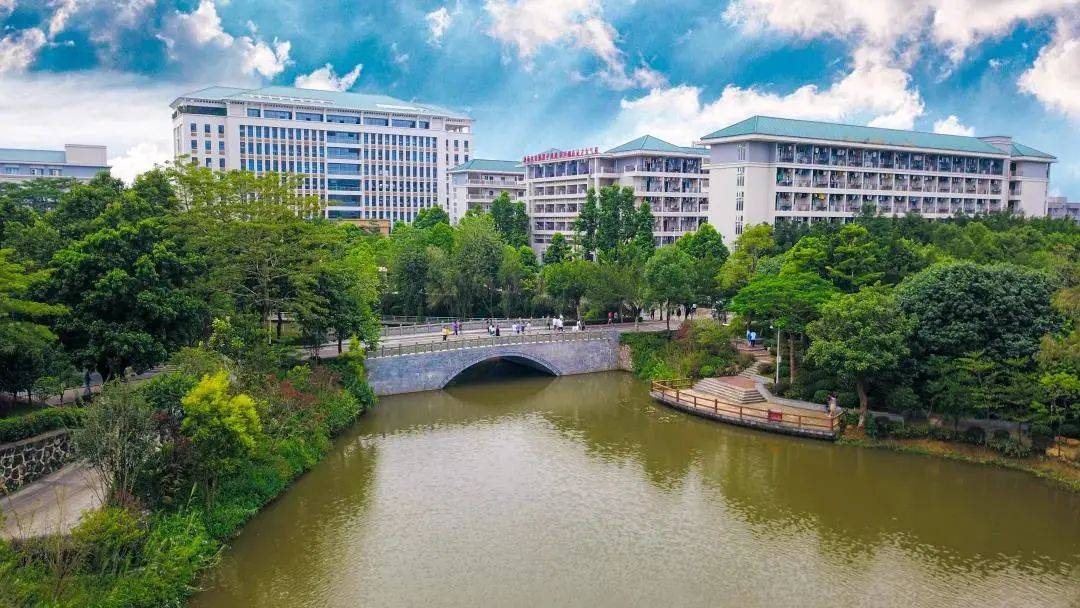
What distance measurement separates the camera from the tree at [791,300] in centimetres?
3341

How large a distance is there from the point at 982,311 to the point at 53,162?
92.4 m

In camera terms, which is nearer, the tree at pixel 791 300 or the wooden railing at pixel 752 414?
the wooden railing at pixel 752 414

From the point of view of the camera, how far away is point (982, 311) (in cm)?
2772

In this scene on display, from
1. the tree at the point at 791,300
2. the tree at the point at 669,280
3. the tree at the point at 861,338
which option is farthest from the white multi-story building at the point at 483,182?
the tree at the point at 861,338

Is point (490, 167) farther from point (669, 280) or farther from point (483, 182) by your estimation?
point (669, 280)

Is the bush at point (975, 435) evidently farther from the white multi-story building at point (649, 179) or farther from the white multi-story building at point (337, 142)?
the white multi-story building at point (337, 142)

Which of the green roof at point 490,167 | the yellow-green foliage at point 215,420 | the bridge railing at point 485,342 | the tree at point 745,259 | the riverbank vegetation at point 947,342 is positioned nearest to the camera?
the yellow-green foliage at point 215,420

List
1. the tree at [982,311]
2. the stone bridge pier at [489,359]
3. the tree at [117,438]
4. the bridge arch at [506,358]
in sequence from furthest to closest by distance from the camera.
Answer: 1. the bridge arch at [506,358]
2. the stone bridge pier at [489,359]
3. the tree at [982,311]
4. the tree at [117,438]

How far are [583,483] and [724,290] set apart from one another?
22942 mm

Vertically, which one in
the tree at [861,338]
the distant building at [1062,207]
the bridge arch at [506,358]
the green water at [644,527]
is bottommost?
the green water at [644,527]

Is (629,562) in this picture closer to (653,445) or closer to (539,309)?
(653,445)

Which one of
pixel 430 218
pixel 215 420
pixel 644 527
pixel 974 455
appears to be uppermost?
pixel 430 218

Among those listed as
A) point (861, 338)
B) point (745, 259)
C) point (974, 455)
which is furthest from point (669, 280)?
point (974, 455)

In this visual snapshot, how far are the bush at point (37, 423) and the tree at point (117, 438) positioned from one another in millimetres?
1684
